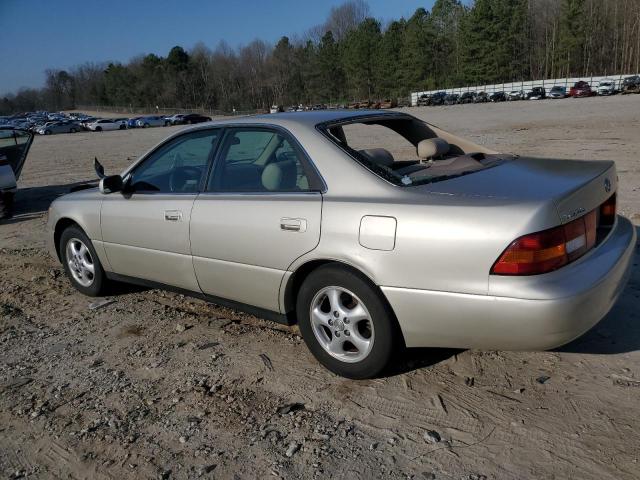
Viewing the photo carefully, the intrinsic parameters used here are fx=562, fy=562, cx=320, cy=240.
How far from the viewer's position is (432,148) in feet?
13.2

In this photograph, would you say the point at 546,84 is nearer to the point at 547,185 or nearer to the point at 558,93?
the point at 558,93

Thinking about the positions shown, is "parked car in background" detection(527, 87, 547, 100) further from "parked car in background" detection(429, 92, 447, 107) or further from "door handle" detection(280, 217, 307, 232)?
"door handle" detection(280, 217, 307, 232)

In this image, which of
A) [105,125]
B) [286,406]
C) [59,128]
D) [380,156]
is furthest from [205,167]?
[105,125]

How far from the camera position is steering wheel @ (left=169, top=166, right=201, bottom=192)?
13.6 feet

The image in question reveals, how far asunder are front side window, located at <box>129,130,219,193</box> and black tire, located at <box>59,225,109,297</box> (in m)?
0.84

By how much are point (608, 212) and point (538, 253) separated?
1017 mm

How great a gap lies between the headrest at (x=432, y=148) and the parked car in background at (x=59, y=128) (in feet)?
200

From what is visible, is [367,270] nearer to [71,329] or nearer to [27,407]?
[27,407]

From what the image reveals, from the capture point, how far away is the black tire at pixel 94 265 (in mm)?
4926

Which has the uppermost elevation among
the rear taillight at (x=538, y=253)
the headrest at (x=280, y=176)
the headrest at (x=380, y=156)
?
the headrest at (x=380, y=156)

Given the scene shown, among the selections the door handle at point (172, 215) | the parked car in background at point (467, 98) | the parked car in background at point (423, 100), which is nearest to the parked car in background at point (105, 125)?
the parked car in background at point (423, 100)

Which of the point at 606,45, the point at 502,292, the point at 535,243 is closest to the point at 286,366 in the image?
the point at 502,292

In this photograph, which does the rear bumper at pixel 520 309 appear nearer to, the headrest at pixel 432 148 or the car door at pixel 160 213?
the headrest at pixel 432 148

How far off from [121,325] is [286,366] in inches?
63.8
